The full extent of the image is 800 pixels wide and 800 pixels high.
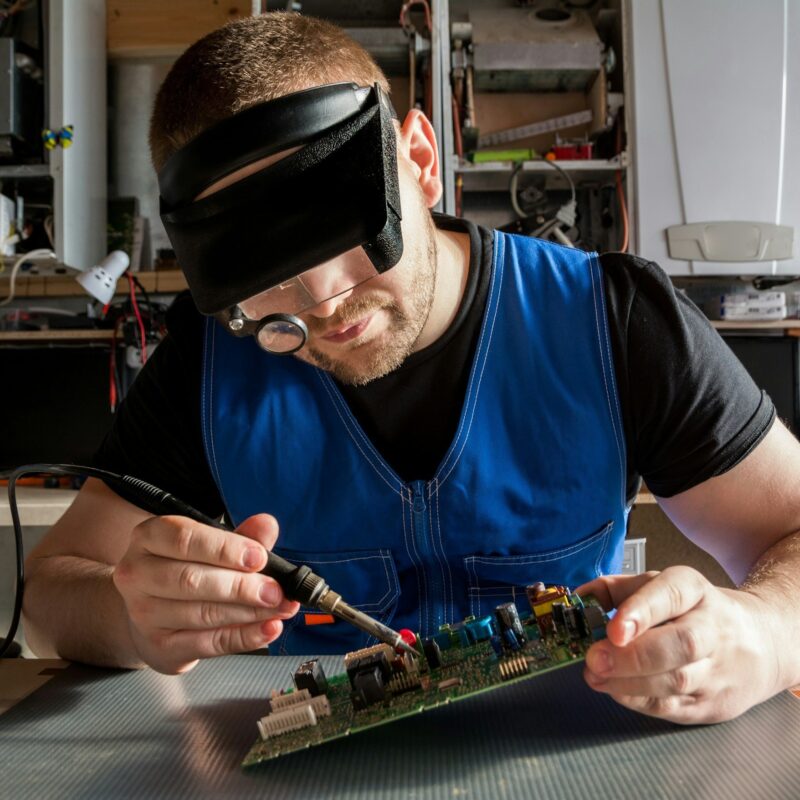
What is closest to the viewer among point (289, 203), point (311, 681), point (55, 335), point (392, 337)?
point (311, 681)

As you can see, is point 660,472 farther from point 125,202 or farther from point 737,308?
point 125,202

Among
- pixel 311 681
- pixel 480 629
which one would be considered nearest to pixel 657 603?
pixel 480 629

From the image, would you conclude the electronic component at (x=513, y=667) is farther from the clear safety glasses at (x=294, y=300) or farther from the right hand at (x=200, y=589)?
the clear safety glasses at (x=294, y=300)

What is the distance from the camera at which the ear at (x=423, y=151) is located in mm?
1097

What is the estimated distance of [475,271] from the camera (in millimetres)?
1122

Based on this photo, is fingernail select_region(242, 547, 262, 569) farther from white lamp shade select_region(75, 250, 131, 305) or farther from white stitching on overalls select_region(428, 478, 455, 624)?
white lamp shade select_region(75, 250, 131, 305)

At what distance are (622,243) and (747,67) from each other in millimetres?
679

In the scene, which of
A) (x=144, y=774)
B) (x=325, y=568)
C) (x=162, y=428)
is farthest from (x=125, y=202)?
(x=144, y=774)

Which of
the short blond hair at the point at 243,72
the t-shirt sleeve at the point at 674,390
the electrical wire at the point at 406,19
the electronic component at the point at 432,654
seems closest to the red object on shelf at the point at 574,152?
the electrical wire at the point at 406,19

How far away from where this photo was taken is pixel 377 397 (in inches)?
43.1

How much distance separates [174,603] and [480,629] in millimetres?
292

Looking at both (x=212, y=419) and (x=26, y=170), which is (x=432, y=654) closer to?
(x=212, y=419)

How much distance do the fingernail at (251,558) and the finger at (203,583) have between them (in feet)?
0.05

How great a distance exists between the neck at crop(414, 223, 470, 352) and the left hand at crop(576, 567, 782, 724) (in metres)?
0.55
